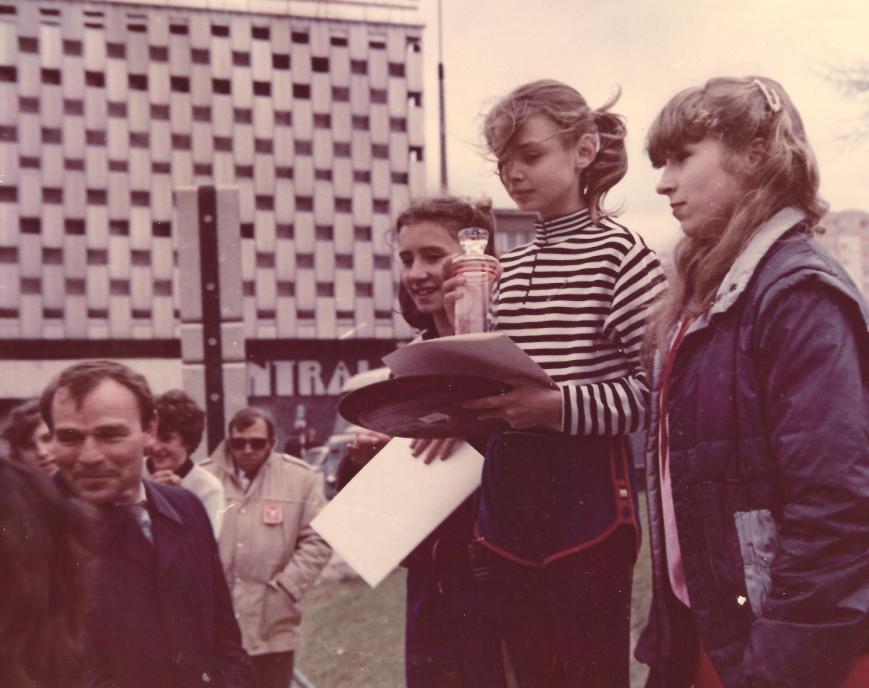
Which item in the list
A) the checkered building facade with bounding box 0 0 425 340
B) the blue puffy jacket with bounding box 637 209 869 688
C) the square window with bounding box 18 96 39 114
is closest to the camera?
the blue puffy jacket with bounding box 637 209 869 688

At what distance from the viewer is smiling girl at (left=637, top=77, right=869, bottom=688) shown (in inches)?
42.6

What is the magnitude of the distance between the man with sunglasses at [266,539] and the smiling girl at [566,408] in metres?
2.00

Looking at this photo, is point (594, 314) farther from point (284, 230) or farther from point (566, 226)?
point (284, 230)

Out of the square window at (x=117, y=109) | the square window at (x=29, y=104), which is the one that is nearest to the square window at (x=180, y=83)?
the square window at (x=117, y=109)

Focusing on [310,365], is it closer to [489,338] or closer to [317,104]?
[317,104]

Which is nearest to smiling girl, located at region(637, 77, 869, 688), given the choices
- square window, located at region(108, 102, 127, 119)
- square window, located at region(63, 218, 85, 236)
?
square window, located at region(108, 102, 127, 119)

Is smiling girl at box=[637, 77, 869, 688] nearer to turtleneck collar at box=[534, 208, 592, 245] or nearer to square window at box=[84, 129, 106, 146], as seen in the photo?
turtleneck collar at box=[534, 208, 592, 245]

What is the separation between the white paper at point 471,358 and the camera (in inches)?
49.4

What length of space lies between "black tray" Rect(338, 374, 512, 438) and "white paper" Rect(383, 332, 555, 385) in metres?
0.02

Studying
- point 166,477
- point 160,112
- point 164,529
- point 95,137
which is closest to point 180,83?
point 160,112

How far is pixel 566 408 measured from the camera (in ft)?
4.36

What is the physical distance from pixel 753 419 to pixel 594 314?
0.32 metres

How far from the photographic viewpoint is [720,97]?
51.1 inches

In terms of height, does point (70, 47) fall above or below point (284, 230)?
above
